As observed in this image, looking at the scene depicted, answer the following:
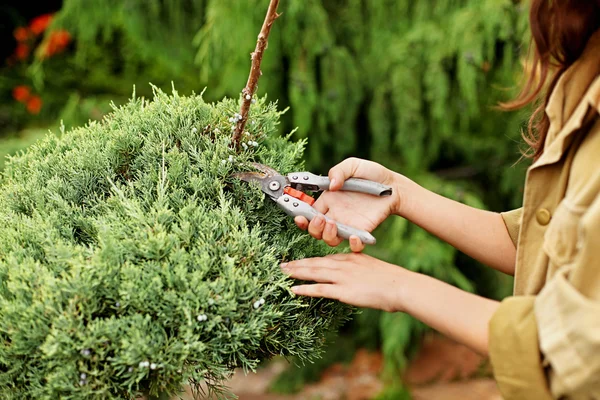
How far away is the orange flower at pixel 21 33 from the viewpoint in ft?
16.5

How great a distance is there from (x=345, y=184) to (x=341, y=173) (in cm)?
5

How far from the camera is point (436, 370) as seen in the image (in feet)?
14.1

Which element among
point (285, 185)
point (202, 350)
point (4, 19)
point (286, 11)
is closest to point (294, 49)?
point (286, 11)

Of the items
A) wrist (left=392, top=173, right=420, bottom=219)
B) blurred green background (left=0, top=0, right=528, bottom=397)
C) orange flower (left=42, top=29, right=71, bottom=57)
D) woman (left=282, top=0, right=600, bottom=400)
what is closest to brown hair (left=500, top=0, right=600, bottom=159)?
woman (left=282, top=0, right=600, bottom=400)

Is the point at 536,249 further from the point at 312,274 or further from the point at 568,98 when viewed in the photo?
the point at 312,274

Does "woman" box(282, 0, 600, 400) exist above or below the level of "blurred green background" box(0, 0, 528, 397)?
above

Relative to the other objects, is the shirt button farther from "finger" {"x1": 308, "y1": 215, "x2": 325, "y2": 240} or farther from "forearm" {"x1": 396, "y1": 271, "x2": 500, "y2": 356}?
"finger" {"x1": 308, "y1": 215, "x2": 325, "y2": 240}

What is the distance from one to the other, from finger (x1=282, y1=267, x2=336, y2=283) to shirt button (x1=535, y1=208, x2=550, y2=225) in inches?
20.1

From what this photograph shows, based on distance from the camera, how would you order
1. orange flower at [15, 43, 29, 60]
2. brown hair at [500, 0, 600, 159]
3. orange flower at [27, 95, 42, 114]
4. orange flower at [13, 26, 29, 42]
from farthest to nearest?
orange flower at [15, 43, 29, 60] < orange flower at [13, 26, 29, 42] < orange flower at [27, 95, 42, 114] < brown hair at [500, 0, 600, 159]

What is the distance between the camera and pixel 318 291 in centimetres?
139

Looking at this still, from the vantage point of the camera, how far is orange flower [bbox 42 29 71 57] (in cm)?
458

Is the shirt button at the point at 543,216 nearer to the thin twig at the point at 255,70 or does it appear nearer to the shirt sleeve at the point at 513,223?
the shirt sleeve at the point at 513,223

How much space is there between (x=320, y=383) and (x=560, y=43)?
344 centimetres

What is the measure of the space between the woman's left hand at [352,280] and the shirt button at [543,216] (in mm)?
339
